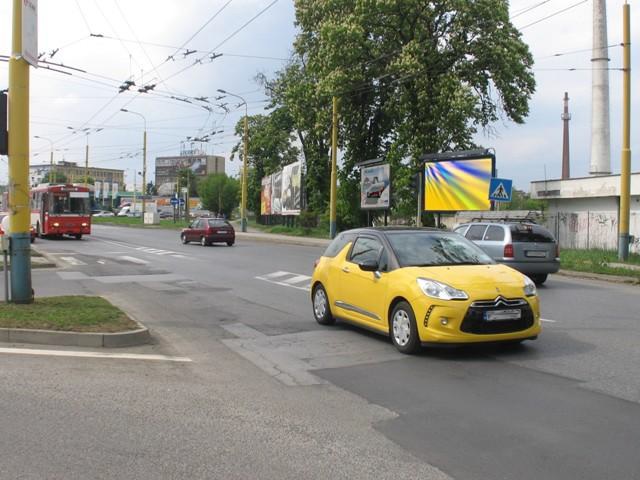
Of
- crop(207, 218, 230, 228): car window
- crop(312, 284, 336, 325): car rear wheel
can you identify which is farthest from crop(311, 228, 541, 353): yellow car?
crop(207, 218, 230, 228): car window

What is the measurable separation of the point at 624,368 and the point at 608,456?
291cm

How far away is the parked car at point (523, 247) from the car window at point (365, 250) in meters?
7.11

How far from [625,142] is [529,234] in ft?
24.4

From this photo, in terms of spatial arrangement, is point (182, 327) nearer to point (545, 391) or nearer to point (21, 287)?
point (21, 287)

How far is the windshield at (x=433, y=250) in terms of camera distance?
8312 millimetres

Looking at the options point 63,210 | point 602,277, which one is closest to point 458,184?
point 602,277

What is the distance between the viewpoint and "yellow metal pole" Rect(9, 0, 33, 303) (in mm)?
9719

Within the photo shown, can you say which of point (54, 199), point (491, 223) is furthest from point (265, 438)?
point (54, 199)

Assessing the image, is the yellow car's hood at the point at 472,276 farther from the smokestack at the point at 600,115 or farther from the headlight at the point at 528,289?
the smokestack at the point at 600,115

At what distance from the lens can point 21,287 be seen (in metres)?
9.85

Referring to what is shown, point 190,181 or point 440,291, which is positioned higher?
point 190,181

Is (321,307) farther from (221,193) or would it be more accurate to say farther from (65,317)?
(221,193)

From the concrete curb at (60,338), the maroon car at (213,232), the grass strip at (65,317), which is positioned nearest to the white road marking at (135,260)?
the maroon car at (213,232)

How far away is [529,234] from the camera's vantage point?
1585 cm
